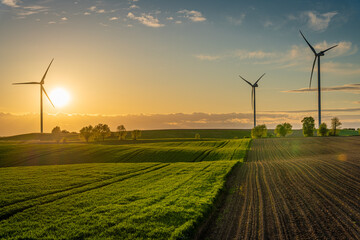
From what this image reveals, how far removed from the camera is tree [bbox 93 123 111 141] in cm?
12474

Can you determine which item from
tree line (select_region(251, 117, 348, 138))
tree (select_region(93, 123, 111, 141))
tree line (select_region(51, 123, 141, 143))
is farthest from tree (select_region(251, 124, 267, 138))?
tree (select_region(93, 123, 111, 141))

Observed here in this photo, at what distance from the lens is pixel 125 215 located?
1377 centimetres

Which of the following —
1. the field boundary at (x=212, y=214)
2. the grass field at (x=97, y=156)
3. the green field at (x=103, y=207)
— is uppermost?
the green field at (x=103, y=207)

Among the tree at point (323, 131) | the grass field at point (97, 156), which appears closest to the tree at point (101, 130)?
the grass field at point (97, 156)

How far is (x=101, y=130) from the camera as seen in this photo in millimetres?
127188

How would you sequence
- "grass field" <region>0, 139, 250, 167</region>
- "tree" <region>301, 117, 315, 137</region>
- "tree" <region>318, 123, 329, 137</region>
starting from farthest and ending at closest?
"tree" <region>301, 117, 315, 137</region> < "tree" <region>318, 123, 329, 137</region> < "grass field" <region>0, 139, 250, 167</region>

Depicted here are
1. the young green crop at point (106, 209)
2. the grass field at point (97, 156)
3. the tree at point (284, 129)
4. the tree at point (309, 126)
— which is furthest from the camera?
the tree at point (284, 129)

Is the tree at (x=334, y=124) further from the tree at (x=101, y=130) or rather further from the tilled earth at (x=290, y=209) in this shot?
the tilled earth at (x=290, y=209)

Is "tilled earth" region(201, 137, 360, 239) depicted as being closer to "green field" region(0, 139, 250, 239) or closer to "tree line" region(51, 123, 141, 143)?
"green field" region(0, 139, 250, 239)

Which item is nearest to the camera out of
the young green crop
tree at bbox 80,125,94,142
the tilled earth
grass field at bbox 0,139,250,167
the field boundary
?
the young green crop

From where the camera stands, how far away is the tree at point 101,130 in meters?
125

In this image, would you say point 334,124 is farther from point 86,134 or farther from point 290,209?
point 290,209

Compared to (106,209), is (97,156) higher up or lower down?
lower down

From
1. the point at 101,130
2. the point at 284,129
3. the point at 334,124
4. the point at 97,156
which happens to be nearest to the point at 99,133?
the point at 101,130
